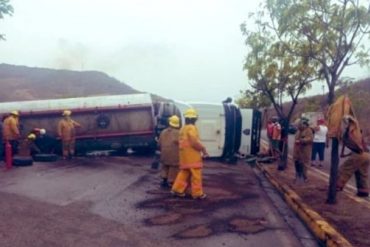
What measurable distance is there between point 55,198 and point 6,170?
4817 millimetres

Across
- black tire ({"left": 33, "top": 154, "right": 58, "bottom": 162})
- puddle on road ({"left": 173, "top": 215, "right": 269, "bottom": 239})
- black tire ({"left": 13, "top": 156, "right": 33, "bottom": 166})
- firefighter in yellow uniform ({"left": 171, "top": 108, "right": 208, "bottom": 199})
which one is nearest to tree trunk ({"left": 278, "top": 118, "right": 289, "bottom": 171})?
firefighter in yellow uniform ({"left": 171, "top": 108, "right": 208, "bottom": 199})

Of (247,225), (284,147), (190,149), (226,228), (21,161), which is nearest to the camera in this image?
(226,228)

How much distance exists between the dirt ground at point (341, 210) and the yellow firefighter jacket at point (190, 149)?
2.10m

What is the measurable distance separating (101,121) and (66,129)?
1.42 meters

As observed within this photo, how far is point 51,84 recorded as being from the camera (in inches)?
1934

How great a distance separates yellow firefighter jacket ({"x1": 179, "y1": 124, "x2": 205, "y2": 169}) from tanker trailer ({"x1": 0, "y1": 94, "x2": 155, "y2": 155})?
8097 mm

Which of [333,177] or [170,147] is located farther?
[170,147]

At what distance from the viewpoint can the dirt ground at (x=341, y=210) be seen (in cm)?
653

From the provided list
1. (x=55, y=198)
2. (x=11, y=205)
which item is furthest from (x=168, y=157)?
(x=11, y=205)

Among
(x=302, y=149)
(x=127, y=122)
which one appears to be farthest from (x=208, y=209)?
(x=127, y=122)

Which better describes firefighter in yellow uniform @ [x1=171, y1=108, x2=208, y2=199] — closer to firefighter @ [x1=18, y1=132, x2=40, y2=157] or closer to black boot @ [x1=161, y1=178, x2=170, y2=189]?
black boot @ [x1=161, y1=178, x2=170, y2=189]

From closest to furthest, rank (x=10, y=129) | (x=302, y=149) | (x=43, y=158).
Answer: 1. (x=302, y=149)
2. (x=10, y=129)
3. (x=43, y=158)

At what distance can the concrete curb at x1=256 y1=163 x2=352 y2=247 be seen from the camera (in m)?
6.04

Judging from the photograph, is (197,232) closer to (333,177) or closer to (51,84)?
(333,177)
